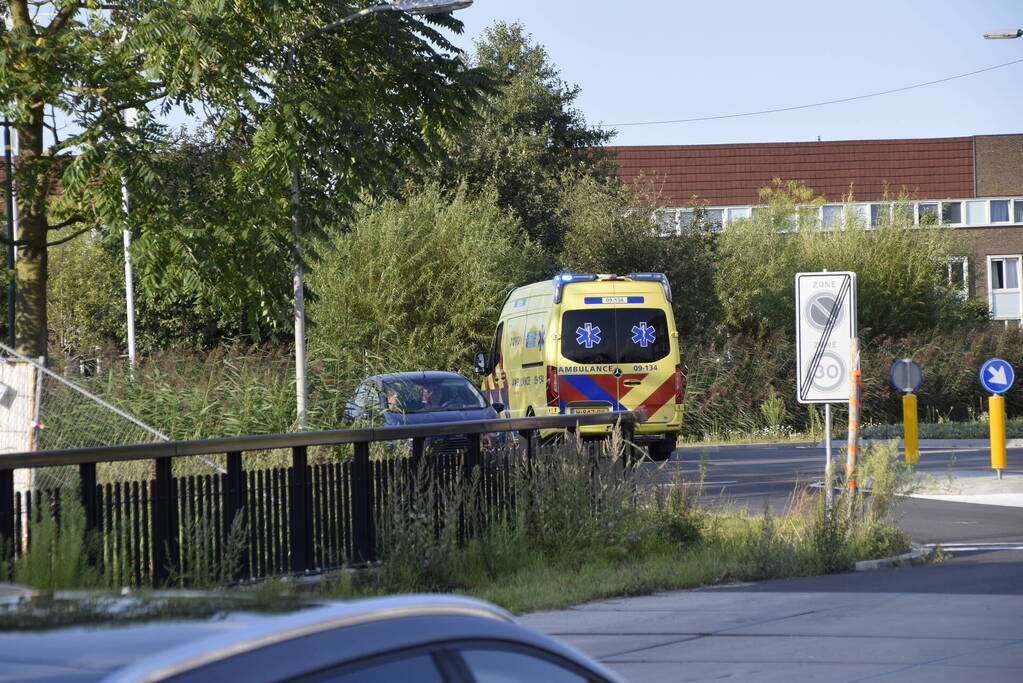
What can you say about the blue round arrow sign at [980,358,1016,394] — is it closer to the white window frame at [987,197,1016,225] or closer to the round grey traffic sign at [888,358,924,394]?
the round grey traffic sign at [888,358,924,394]

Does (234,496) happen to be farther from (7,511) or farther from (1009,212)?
(1009,212)

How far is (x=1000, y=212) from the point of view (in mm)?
61844

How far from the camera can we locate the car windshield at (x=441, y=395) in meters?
17.3

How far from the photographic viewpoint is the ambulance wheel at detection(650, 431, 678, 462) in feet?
68.7

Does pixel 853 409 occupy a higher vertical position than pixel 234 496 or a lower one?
higher

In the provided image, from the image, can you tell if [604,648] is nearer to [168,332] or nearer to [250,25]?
[250,25]

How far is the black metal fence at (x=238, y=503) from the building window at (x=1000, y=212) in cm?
5619

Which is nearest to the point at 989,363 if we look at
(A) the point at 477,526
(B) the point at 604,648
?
(A) the point at 477,526

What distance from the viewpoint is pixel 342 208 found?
15.6 meters

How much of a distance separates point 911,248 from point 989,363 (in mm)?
22975

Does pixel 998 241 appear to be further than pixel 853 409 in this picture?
Yes

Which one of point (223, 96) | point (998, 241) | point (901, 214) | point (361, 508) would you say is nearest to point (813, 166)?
point (998, 241)

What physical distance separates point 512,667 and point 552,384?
18308mm

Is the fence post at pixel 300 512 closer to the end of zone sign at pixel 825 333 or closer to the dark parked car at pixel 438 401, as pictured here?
the dark parked car at pixel 438 401
